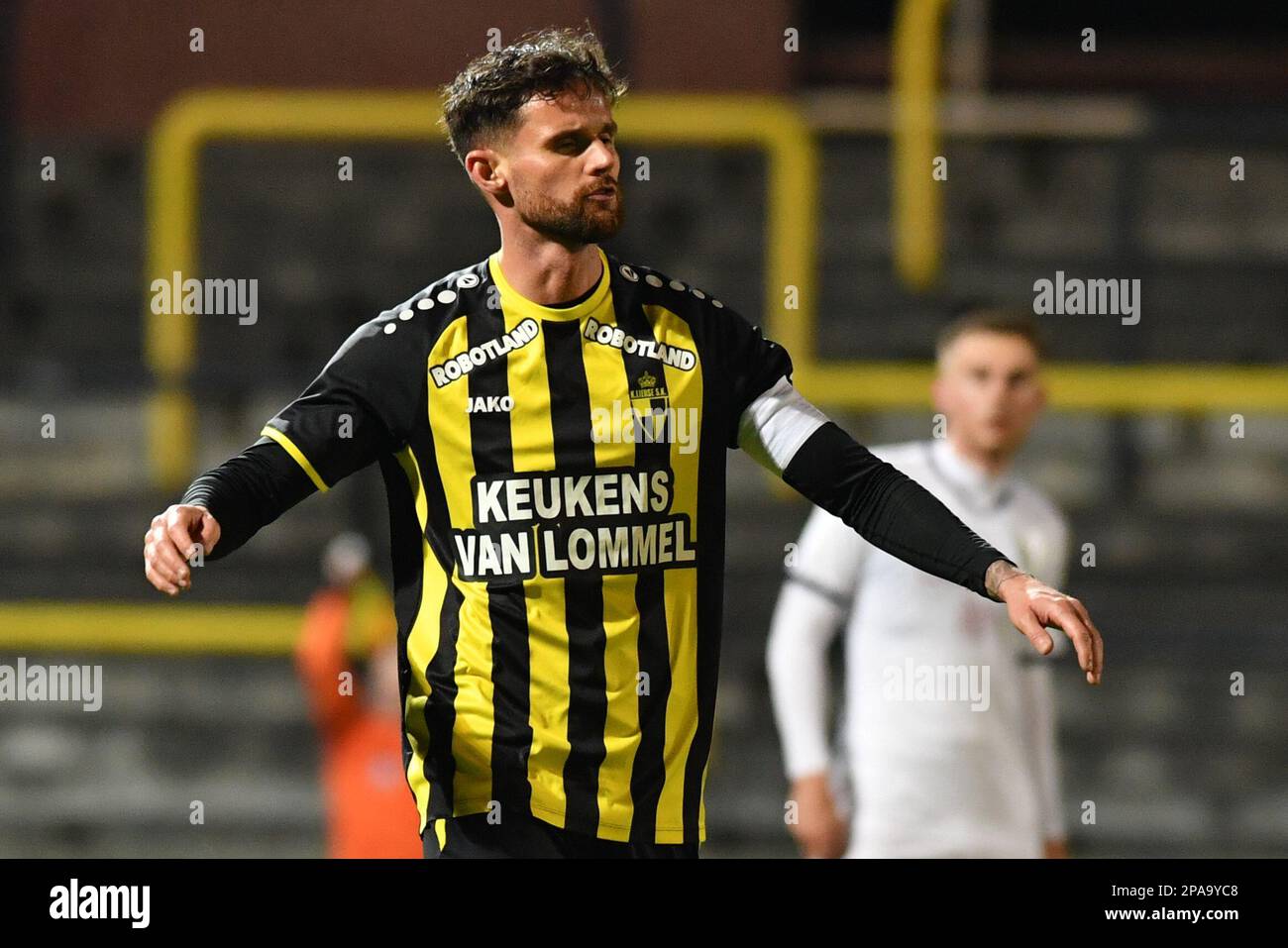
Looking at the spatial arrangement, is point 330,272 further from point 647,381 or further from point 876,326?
point 647,381

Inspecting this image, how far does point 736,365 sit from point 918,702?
4.92 feet

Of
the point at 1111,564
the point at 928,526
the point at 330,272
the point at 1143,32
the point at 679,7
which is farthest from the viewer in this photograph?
the point at 1143,32

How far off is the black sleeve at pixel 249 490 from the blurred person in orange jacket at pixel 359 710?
2.66m

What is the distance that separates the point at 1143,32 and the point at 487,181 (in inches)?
258

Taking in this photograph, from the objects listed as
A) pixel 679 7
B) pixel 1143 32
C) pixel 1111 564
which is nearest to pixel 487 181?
pixel 1111 564

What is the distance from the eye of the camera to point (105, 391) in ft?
22.2

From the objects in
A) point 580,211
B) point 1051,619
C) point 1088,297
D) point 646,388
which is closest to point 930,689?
point 646,388

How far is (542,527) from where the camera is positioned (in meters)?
2.71

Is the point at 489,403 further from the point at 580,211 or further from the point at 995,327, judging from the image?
the point at 995,327

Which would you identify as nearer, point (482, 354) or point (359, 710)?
point (482, 354)

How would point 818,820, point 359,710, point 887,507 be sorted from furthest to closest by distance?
1. point 359,710
2. point 818,820
3. point 887,507

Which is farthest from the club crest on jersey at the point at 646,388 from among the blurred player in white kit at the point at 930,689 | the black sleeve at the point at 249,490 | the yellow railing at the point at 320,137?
the yellow railing at the point at 320,137

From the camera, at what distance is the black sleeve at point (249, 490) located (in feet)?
8.32
